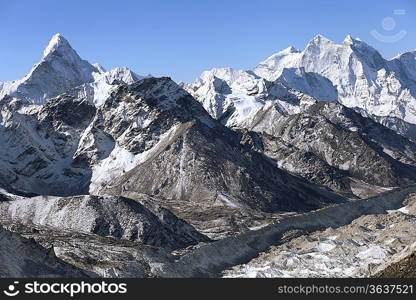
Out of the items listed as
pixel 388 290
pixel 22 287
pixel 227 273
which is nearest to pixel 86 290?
pixel 22 287

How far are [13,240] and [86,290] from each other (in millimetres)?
71176

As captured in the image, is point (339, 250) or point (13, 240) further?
point (339, 250)

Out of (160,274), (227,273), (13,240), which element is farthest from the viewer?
(227,273)

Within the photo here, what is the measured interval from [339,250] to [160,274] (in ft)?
156

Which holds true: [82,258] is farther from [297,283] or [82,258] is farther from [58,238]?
[297,283]

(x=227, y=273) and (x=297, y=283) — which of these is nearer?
(x=297, y=283)

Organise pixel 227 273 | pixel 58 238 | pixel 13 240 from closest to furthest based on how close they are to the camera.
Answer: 1. pixel 13 240
2. pixel 227 273
3. pixel 58 238

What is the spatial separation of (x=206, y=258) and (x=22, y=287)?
10400cm

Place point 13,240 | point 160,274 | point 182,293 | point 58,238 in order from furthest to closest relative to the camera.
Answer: point 58,238, point 160,274, point 13,240, point 182,293

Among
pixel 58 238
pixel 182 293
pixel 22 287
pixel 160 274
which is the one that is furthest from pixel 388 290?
pixel 58 238

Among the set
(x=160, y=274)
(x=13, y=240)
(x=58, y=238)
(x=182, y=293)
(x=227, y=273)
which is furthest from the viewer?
(x=58, y=238)

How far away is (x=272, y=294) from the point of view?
8594 centimetres

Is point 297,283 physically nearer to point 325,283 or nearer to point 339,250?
point 325,283

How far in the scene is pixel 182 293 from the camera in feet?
→ 278
